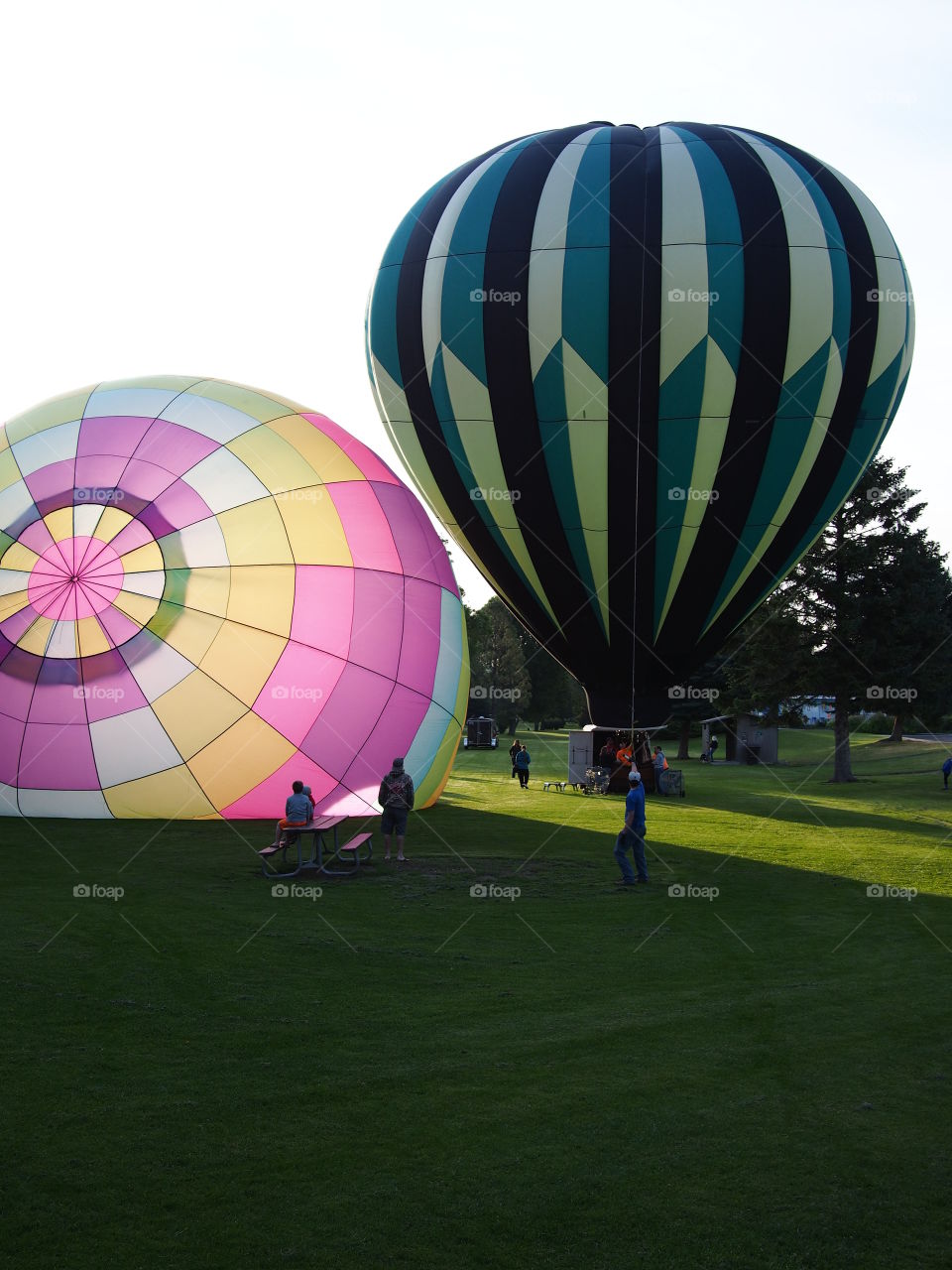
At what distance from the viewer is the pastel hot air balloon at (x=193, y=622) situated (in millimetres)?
16000

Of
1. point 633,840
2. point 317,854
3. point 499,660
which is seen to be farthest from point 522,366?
point 499,660

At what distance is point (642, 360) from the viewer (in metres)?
17.4

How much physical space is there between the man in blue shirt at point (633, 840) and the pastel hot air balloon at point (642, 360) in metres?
6.25

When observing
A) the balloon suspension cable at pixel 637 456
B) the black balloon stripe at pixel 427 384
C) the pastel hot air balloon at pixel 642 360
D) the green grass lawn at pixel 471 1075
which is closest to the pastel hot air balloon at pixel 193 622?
the black balloon stripe at pixel 427 384

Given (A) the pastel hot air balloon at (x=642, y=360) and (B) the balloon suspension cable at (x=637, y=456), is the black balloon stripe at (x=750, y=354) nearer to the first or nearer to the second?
(A) the pastel hot air balloon at (x=642, y=360)

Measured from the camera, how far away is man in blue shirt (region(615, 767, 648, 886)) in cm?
1244

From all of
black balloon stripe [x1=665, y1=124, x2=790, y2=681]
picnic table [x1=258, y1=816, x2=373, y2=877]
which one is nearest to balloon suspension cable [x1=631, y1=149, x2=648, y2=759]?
black balloon stripe [x1=665, y1=124, x2=790, y2=681]

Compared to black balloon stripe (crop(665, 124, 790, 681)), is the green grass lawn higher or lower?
lower

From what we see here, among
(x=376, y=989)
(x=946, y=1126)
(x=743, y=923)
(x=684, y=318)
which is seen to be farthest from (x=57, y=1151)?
(x=684, y=318)

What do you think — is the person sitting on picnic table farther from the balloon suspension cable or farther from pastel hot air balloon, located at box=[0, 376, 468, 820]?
the balloon suspension cable

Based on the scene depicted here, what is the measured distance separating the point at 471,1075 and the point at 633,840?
631cm

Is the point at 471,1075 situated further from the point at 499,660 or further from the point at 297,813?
the point at 499,660

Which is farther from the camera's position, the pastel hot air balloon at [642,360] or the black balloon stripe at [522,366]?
the black balloon stripe at [522,366]

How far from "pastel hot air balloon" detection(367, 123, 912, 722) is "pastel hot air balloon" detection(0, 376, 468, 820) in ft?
7.56
